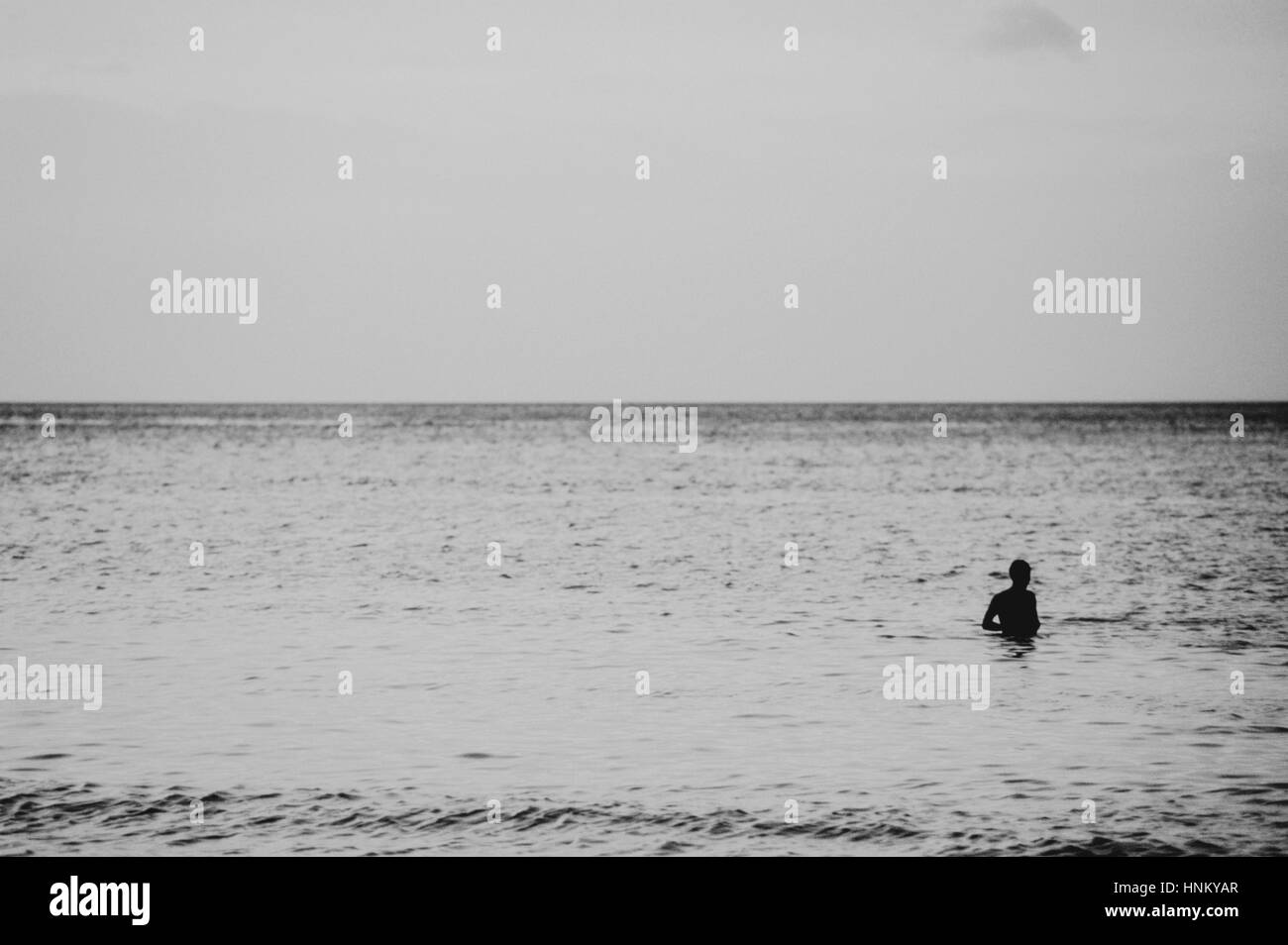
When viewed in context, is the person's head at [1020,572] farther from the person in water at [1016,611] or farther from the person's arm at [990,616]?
the person's arm at [990,616]

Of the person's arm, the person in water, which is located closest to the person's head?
the person in water

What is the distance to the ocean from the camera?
39.2 ft

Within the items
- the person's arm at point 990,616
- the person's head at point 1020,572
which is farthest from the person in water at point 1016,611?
the person's head at point 1020,572

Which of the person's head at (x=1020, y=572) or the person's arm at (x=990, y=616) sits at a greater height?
the person's head at (x=1020, y=572)

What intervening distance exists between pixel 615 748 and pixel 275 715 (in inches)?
170

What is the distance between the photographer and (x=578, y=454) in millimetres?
95688

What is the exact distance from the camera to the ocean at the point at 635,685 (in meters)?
11.9

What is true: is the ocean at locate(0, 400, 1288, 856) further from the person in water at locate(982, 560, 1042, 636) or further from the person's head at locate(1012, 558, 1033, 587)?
the person's head at locate(1012, 558, 1033, 587)

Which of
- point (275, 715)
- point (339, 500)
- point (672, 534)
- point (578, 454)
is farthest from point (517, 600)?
point (578, 454)

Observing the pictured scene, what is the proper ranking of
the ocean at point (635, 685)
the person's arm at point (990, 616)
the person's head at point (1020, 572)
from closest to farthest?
the ocean at point (635, 685), the person's head at point (1020, 572), the person's arm at point (990, 616)

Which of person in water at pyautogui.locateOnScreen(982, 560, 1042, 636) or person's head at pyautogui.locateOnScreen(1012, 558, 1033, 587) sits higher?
person's head at pyautogui.locateOnScreen(1012, 558, 1033, 587)

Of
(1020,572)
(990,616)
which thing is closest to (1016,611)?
(990,616)
